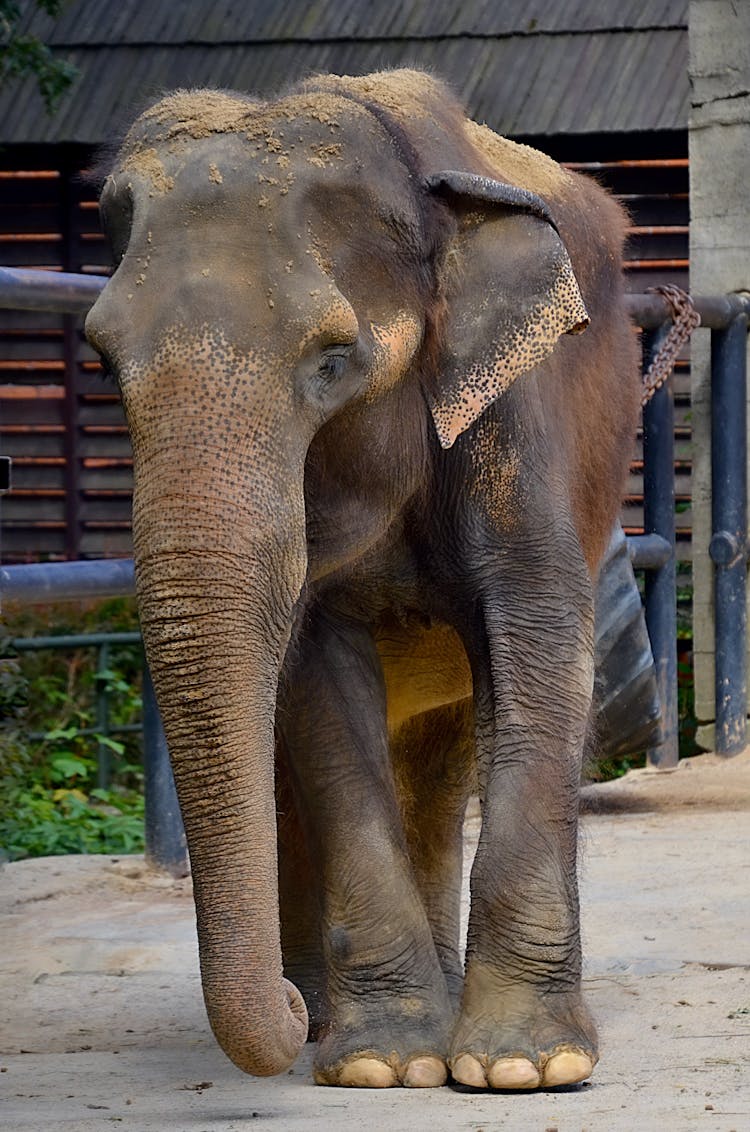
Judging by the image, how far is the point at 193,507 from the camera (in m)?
3.16

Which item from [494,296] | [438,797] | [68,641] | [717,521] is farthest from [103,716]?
[494,296]

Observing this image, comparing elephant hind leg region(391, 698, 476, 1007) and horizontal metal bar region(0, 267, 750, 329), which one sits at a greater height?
horizontal metal bar region(0, 267, 750, 329)

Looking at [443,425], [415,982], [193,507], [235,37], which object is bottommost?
[415,982]

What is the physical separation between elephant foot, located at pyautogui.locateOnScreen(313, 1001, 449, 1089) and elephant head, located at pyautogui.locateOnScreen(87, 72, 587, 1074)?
427 mm

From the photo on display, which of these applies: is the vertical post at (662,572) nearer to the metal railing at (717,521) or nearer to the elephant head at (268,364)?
the metal railing at (717,521)

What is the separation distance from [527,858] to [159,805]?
246cm

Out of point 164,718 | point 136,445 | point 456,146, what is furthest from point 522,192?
point 164,718

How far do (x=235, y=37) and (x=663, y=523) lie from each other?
6602mm

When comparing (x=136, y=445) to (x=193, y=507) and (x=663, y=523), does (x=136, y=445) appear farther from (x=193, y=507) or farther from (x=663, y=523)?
(x=663, y=523)

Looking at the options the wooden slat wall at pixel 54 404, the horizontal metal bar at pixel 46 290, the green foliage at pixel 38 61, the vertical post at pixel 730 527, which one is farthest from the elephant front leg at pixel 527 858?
the wooden slat wall at pixel 54 404

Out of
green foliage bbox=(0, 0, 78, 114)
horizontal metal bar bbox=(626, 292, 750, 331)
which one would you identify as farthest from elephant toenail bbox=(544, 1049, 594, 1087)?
green foliage bbox=(0, 0, 78, 114)

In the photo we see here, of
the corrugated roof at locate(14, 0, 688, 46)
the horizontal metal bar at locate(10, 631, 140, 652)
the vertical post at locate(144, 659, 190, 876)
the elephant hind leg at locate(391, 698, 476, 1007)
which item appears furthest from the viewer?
the corrugated roof at locate(14, 0, 688, 46)

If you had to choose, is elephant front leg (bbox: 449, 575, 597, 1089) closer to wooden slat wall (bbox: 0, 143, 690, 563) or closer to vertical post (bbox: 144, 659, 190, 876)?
vertical post (bbox: 144, 659, 190, 876)

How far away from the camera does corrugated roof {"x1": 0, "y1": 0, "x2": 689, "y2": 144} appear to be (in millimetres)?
12328
